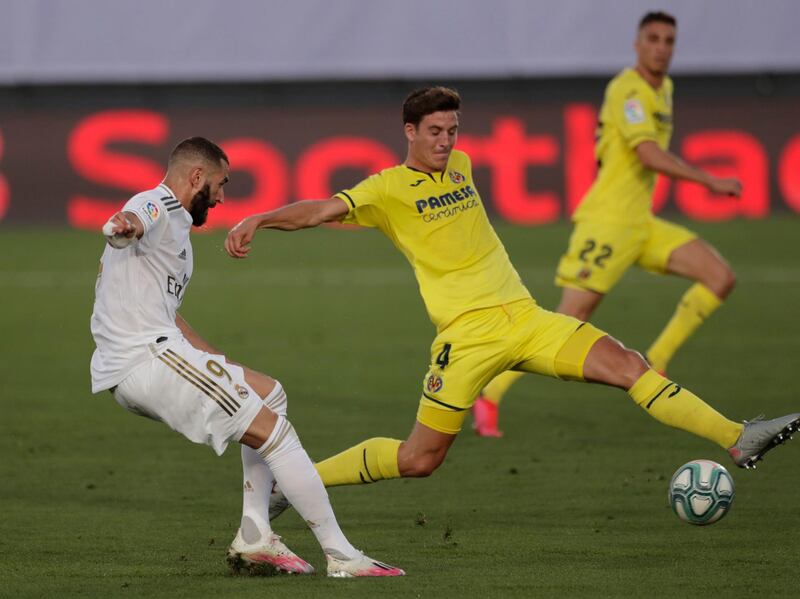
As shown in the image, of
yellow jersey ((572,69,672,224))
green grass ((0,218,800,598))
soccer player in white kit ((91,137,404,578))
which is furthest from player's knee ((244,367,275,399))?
yellow jersey ((572,69,672,224))

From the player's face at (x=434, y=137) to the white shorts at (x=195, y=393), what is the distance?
5.47 feet

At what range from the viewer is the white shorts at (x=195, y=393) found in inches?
252

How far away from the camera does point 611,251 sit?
10836mm

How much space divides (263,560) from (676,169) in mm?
4603

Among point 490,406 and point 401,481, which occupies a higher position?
point 490,406

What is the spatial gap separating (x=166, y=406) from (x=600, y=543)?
2085 mm

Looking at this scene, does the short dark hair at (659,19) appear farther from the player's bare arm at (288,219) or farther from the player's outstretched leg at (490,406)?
the player's bare arm at (288,219)

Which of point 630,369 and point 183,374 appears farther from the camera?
point 630,369

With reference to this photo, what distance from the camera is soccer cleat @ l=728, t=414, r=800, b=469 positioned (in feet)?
22.7

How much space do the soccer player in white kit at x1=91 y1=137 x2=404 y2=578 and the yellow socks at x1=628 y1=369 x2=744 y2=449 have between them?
149 cm

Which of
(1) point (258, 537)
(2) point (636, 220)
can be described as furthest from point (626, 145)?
(1) point (258, 537)

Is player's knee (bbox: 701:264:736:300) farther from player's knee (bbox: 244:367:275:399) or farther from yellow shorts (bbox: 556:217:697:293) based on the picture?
player's knee (bbox: 244:367:275:399)

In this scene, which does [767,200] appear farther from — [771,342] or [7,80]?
[7,80]

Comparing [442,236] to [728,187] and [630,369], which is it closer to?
[630,369]
